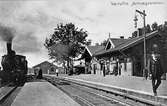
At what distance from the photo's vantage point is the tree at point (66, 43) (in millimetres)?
65438

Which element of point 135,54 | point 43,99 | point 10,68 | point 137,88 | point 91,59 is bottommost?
point 43,99

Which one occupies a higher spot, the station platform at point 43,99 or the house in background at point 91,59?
the house in background at point 91,59

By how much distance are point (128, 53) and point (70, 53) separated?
38.4m

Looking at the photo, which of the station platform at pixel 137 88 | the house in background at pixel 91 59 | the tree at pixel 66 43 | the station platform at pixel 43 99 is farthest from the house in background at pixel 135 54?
the tree at pixel 66 43

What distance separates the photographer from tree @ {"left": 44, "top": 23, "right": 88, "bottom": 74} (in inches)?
2576

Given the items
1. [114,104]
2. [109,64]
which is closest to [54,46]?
[109,64]

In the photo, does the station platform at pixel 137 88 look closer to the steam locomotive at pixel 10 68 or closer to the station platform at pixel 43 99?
the station platform at pixel 43 99

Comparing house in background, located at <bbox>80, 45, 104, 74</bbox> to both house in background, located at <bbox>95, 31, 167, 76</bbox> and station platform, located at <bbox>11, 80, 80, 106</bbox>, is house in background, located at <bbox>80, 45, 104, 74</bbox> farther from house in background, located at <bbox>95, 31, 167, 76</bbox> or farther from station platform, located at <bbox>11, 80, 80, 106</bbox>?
station platform, located at <bbox>11, 80, 80, 106</bbox>

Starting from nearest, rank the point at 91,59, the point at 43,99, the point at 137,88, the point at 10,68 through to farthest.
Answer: the point at 43,99 < the point at 137,88 < the point at 10,68 < the point at 91,59

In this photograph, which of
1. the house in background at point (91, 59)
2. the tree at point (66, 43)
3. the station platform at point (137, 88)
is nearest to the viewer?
the station platform at point (137, 88)

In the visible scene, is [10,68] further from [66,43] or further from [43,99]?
[66,43]

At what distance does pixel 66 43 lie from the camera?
67.1 meters

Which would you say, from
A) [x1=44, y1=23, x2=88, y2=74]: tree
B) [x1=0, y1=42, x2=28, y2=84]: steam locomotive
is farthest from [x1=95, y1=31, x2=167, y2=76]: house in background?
[x1=44, y1=23, x2=88, y2=74]: tree

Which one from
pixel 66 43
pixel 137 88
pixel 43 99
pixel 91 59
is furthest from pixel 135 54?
pixel 66 43
